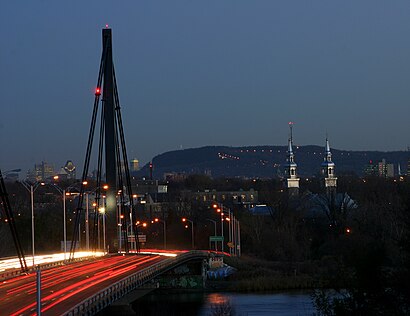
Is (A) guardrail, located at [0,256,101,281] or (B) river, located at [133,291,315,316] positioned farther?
(B) river, located at [133,291,315,316]

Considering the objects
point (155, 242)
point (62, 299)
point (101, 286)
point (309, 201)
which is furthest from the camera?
point (309, 201)

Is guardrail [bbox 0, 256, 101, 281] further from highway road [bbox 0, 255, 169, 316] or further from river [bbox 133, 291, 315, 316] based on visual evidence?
river [bbox 133, 291, 315, 316]

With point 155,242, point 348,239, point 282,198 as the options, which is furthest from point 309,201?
point 348,239

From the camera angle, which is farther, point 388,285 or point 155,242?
point 155,242

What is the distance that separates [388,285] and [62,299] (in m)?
13.3

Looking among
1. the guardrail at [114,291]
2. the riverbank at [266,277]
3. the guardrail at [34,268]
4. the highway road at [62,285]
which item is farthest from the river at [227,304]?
the guardrail at [34,268]

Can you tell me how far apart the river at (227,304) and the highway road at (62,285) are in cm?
380

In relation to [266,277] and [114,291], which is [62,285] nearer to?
[114,291]

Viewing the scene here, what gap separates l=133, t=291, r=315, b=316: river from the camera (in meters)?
71.2

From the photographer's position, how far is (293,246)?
11981 cm

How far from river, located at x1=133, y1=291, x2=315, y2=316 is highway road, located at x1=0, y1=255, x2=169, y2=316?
380cm

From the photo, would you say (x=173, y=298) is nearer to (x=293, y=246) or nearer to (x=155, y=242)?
(x=293, y=246)

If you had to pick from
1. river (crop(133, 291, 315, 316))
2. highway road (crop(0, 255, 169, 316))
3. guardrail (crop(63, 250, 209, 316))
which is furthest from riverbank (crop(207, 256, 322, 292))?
highway road (crop(0, 255, 169, 316))

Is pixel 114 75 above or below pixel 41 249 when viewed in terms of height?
above
